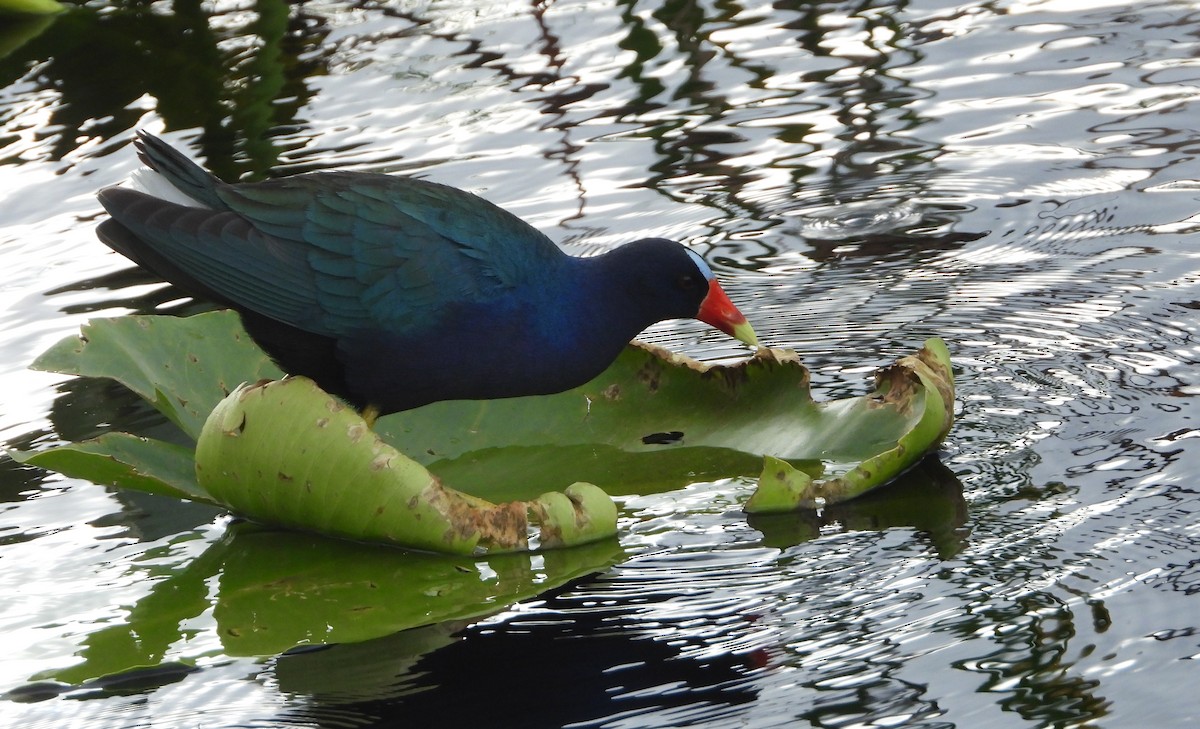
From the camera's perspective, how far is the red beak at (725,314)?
3.45 meters

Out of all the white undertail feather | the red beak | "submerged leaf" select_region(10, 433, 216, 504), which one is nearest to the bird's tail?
the white undertail feather

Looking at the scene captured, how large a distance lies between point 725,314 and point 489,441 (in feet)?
1.97

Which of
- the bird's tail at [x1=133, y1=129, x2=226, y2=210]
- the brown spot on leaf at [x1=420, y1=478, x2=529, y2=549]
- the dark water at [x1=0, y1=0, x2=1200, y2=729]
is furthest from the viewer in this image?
the bird's tail at [x1=133, y1=129, x2=226, y2=210]

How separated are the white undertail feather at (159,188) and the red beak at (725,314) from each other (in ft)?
3.72

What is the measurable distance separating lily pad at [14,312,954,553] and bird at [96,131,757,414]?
15 cm

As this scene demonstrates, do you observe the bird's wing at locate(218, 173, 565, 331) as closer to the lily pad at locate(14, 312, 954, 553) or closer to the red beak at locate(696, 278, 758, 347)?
the lily pad at locate(14, 312, 954, 553)

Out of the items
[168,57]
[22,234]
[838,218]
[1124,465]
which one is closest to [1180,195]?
[838,218]

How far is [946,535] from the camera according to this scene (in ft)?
9.51

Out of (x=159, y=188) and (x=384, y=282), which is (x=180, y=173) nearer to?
(x=159, y=188)

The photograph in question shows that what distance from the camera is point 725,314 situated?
3457mm

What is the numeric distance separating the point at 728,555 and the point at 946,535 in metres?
0.41

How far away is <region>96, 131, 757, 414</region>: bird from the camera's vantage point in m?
3.26

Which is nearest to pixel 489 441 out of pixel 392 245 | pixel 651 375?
pixel 651 375

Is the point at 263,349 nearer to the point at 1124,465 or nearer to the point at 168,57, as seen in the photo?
the point at 1124,465
